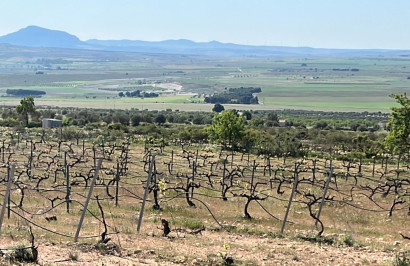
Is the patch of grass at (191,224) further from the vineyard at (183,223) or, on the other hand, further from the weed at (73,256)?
the weed at (73,256)

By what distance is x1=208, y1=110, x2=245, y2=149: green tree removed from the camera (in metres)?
Answer: 43.3

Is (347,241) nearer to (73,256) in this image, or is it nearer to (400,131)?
(73,256)

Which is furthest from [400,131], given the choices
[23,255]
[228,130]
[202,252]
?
[23,255]

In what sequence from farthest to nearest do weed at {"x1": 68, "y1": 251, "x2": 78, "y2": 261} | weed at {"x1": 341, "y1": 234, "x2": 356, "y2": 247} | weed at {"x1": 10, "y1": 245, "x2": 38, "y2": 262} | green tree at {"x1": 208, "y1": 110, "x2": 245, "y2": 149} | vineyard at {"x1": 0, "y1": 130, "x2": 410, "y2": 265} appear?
green tree at {"x1": 208, "y1": 110, "x2": 245, "y2": 149}
weed at {"x1": 341, "y1": 234, "x2": 356, "y2": 247}
vineyard at {"x1": 0, "y1": 130, "x2": 410, "y2": 265}
weed at {"x1": 68, "y1": 251, "x2": 78, "y2": 261}
weed at {"x1": 10, "y1": 245, "x2": 38, "y2": 262}

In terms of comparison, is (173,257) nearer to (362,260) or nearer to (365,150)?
(362,260)

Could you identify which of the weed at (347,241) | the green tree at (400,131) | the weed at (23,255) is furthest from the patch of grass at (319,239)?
the green tree at (400,131)

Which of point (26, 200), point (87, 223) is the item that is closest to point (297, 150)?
point (26, 200)

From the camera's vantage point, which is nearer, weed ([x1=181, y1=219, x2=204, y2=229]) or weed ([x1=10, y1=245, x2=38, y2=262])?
weed ([x1=10, y1=245, x2=38, y2=262])

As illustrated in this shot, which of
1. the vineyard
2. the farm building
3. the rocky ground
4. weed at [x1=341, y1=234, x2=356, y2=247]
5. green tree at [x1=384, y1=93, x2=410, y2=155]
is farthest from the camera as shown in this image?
the farm building

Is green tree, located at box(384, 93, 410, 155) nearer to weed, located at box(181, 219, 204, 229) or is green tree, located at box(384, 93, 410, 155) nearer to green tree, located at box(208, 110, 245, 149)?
green tree, located at box(208, 110, 245, 149)

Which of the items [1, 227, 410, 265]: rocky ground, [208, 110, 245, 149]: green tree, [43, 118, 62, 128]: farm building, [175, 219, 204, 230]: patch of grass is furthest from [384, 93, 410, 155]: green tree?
[43, 118, 62, 128]: farm building

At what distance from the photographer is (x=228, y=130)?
4334 cm

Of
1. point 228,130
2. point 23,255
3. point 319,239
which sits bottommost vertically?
point 228,130

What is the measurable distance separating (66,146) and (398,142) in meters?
21.9
